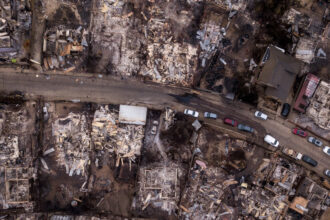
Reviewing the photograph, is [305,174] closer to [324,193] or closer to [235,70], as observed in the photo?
[324,193]

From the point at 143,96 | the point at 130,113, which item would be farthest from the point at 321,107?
the point at 130,113

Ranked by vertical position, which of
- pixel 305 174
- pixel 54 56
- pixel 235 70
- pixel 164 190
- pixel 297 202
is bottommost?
pixel 164 190

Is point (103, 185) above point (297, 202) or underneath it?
underneath

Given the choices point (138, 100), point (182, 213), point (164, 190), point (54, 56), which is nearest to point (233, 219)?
point (182, 213)

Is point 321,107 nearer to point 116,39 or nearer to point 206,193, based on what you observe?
point 206,193

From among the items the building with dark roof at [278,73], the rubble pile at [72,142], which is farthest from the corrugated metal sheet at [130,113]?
the building with dark roof at [278,73]

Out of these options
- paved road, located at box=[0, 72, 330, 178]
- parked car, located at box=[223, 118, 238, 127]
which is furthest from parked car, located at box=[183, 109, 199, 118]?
parked car, located at box=[223, 118, 238, 127]

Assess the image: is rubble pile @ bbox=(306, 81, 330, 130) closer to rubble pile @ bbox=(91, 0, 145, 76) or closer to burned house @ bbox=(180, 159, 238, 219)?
burned house @ bbox=(180, 159, 238, 219)
